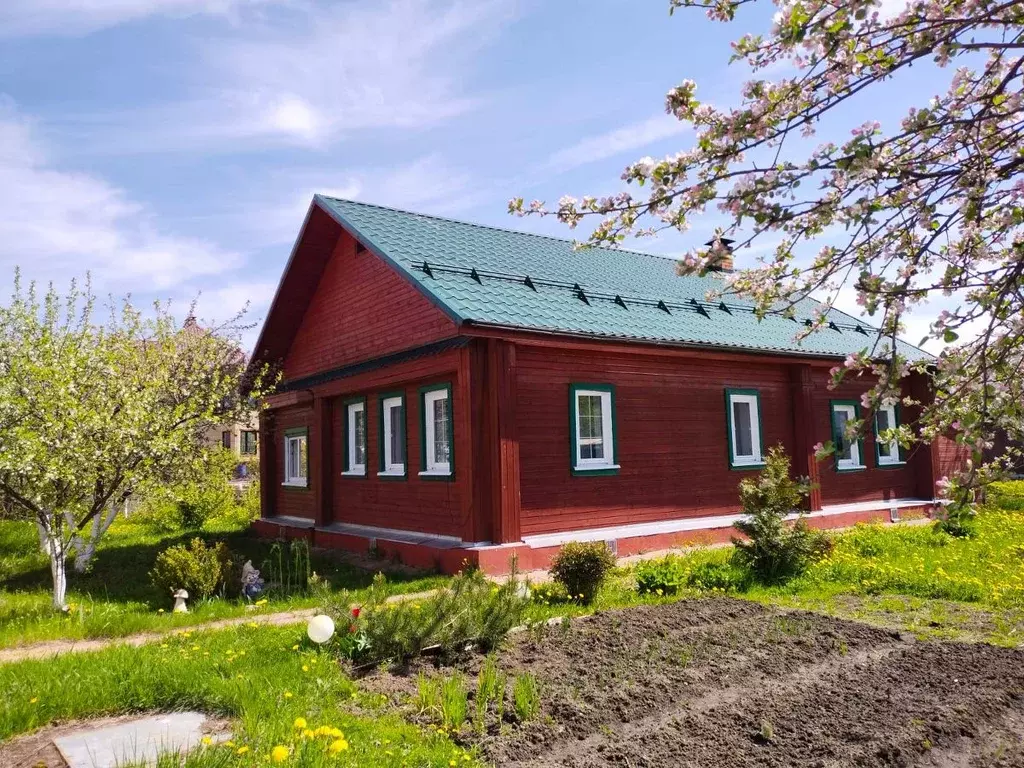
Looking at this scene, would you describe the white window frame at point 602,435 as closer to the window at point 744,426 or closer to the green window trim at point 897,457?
Result: the window at point 744,426

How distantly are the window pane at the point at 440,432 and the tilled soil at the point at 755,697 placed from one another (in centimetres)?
593

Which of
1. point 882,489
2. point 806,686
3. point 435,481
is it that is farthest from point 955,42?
point 882,489

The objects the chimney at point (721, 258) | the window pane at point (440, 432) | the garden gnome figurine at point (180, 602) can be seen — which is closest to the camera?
the chimney at point (721, 258)

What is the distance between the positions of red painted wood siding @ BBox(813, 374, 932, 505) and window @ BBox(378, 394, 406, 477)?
846 centimetres

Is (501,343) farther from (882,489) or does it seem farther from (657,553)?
(882,489)

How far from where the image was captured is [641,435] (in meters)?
13.0

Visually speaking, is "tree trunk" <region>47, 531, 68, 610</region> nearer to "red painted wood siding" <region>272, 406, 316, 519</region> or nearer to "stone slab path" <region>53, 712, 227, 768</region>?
"stone slab path" <region>53, 712, 227, 768</region>

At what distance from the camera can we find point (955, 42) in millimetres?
3598

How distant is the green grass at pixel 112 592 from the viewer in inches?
315

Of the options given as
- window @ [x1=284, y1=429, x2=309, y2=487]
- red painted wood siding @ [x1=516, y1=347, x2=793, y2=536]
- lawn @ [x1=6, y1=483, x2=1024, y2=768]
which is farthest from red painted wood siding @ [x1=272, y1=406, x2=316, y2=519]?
lawn @ [x1=6, y1=483, x2=1024, y2=768]

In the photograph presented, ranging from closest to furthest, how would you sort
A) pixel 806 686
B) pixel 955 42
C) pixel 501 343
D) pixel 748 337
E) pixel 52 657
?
pixel 955 42
pixel 806 686
pixel 52 657
pixel 501 343
pixel 748 337

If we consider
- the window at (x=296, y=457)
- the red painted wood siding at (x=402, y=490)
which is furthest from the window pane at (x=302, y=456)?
the red painted wood siding at (x=402, y=490)

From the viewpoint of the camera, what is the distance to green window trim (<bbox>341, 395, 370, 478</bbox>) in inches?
573

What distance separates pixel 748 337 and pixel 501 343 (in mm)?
6152
